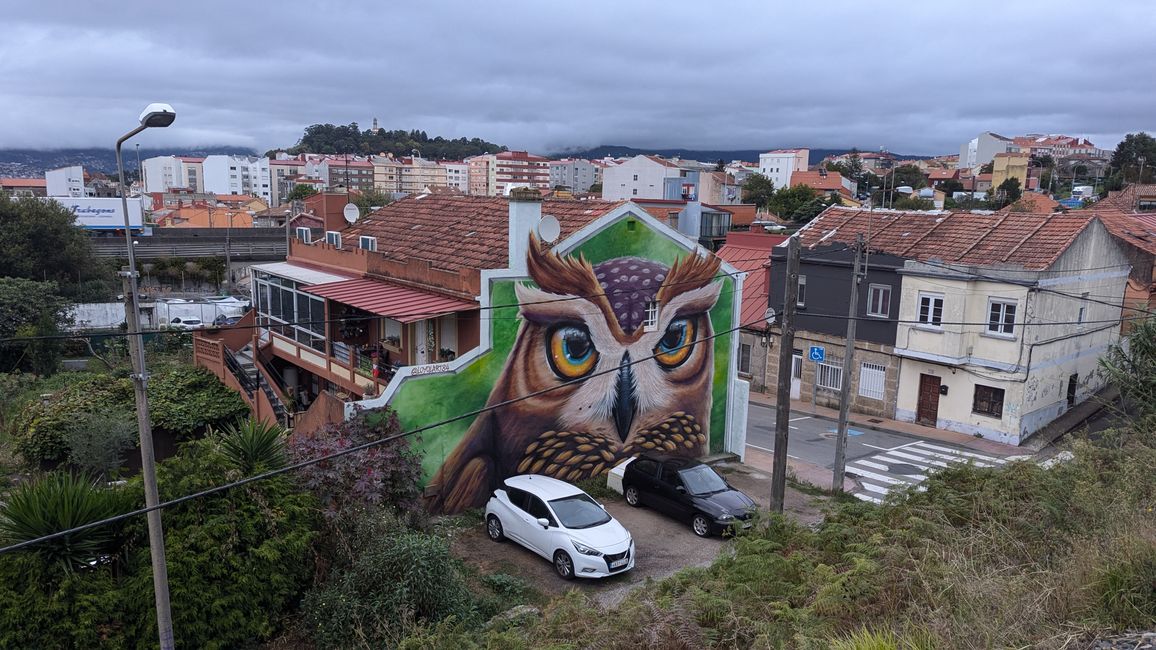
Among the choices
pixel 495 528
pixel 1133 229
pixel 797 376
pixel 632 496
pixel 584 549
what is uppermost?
pixel 1133 229

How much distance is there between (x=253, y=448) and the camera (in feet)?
41.5

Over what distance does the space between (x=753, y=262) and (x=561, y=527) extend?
24988 millimetres

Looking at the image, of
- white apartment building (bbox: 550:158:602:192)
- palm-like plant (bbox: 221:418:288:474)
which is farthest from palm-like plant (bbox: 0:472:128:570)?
white apartment building (bbox: 550:158:602:192)

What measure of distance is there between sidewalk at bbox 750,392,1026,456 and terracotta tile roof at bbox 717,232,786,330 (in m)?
4.54

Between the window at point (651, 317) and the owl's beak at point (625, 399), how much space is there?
36.5 inches

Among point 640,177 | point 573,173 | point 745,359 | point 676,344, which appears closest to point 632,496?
point 676,344

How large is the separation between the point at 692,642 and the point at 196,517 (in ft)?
25.5

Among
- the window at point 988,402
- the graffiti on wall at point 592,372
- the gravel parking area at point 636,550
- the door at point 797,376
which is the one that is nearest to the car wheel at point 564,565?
the gravel parking area at point 636,550

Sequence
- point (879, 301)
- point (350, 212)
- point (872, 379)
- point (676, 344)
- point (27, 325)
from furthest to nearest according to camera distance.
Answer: point (27, 325) → point (872, 379) → point (879, 301) → point (350, 212) → point (676, 344)

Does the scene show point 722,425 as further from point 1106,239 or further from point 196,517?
point 1106,239

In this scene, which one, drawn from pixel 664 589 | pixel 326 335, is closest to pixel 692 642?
pixel 664 589

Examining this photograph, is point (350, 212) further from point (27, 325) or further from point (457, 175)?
point (457, 175)

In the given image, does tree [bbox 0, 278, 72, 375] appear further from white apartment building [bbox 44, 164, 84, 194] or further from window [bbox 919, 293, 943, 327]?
white apartment building [bbox 44, 164, 84, 194]

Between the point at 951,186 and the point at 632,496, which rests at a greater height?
the point at 951,186
